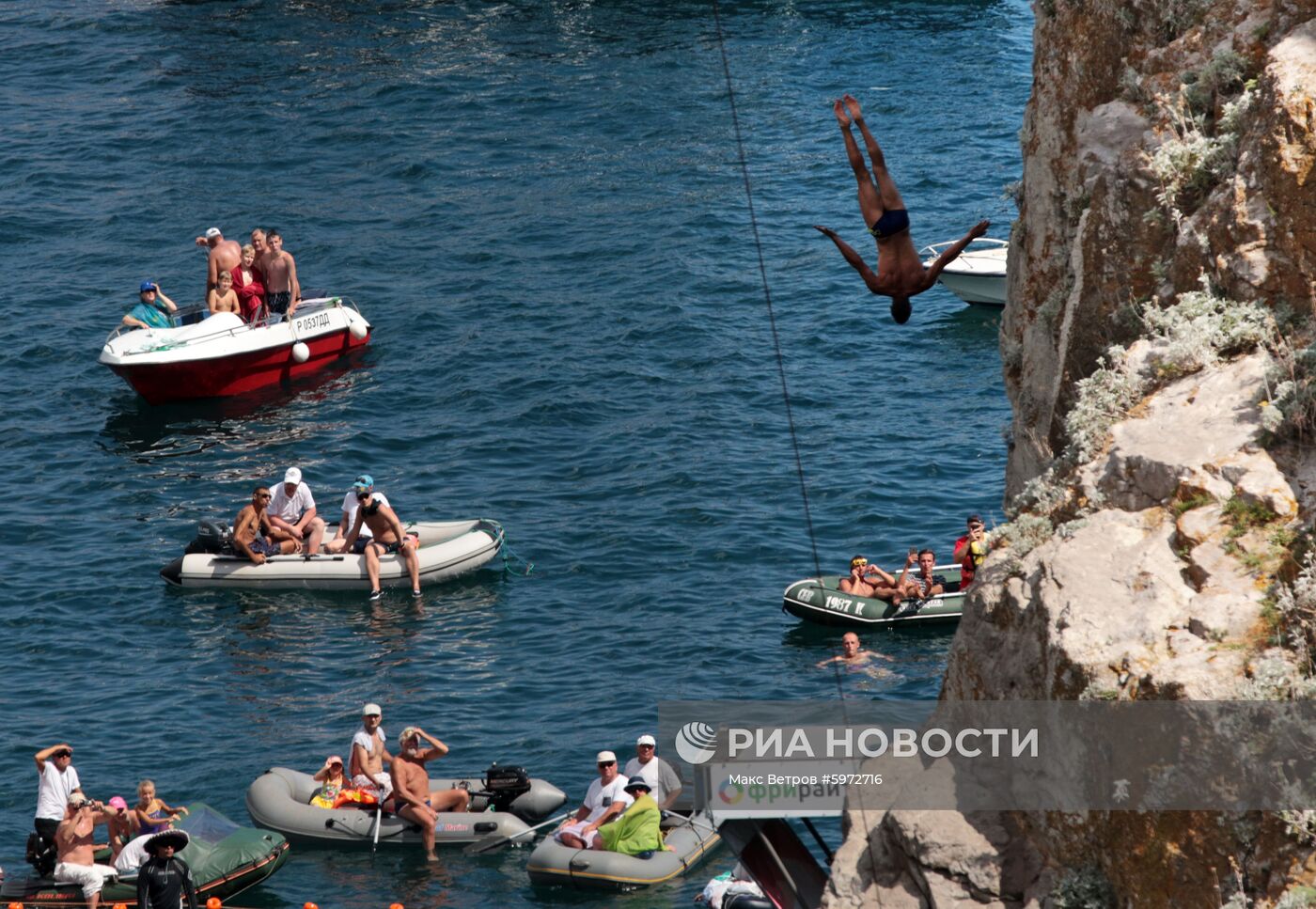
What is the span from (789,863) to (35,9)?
42.6m

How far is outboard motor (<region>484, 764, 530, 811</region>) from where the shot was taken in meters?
17.1

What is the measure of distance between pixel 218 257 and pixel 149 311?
4.91 ft

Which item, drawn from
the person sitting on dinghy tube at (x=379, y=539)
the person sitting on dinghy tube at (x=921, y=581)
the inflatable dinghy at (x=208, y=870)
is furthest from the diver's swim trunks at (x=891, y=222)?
the person sitting on dinghy tube at (x=379, y=539)

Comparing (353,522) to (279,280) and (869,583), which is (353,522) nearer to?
(869,583)

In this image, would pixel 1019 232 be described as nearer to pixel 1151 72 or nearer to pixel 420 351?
pixel 1151 72

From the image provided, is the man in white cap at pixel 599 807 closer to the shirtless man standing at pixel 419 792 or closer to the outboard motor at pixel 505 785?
the outboard motor at pixel 505 785

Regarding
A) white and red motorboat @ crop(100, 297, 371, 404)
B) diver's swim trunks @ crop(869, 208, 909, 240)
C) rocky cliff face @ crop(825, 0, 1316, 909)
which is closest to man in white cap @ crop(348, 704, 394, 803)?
diver's swim trunks @ crop(869, 208, 909, 240)

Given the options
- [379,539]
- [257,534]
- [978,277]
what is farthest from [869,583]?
[978,277]

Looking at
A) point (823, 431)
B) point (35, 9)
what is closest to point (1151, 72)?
point (823, 431)

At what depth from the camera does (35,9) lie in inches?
1802

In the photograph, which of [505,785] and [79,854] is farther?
[505,785]

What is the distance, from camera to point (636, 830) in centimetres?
1627

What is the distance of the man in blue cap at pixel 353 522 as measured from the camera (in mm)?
Result: 22609

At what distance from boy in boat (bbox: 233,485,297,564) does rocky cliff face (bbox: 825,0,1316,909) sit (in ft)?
48.3
